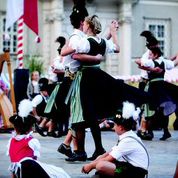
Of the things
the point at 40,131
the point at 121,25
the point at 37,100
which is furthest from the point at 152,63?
the point at 121,25

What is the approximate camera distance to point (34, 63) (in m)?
25.9

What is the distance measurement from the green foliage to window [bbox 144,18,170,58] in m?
6.38

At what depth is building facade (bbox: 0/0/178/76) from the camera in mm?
28922

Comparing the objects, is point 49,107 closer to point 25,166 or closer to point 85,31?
point 85,31

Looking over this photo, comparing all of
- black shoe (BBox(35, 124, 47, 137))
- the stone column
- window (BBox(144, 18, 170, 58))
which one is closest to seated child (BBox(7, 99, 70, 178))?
black shoe (BBox(35, 124, 47, 137))

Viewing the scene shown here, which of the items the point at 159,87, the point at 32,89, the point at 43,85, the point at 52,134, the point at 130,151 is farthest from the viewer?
the point at 32,89

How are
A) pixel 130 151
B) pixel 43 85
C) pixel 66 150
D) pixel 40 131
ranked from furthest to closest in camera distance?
pixel 43 85 → pixel 40 131 → pixel 66 150 → pixel 130 151

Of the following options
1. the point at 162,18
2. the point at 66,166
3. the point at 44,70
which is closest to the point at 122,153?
the point at 66,166

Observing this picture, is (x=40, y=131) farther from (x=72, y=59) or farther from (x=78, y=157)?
(x=72, y=59)

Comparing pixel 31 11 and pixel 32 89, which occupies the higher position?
pixel 31 11

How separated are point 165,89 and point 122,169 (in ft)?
14.8

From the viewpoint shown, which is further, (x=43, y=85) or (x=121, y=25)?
(x=121, y=25)

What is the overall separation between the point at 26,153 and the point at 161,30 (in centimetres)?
2697

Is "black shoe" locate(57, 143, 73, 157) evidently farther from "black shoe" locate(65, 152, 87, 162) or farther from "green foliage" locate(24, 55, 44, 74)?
"green foliage" locate(24, 55, 44, 74)
